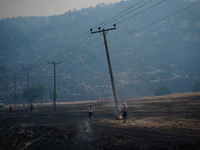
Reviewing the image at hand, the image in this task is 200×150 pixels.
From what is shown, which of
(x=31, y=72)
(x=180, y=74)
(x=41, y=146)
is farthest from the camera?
(x=31, y=72)

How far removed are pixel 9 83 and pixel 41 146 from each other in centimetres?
17082

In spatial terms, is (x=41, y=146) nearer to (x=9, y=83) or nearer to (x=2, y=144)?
(x=2, y=144)

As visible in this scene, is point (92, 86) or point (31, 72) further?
point (31, 72)

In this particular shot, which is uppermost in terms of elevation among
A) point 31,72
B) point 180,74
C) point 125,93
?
point 31,72

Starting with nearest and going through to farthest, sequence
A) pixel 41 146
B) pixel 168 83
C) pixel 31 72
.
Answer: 1. pixel 41 146
2. pixel 168 83
3. pixel 31 72

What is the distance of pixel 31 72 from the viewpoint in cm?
19512

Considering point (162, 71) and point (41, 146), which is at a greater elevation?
point (162, 71)

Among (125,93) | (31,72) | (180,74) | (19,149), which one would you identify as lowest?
(19,149)

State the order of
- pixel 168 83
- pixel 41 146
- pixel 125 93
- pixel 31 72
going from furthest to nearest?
pixel 31 72
pixel 168 83
pixel 125 93
pixel 41 146

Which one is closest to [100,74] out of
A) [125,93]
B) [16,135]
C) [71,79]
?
[71,79]

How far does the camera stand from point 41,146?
52.6 feet

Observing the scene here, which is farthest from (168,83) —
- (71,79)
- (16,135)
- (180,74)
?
(16,135)

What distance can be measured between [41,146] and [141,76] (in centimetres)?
16391

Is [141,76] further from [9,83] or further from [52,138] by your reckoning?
[52,138]
